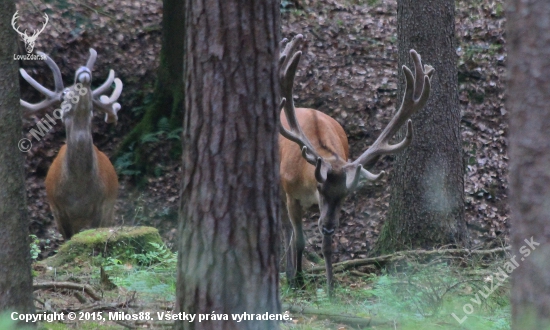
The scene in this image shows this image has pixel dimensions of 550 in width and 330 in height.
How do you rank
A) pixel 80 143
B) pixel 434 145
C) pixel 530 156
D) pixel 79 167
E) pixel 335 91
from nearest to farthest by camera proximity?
pixel 530 156
pixel 434 145
pixel 80 143
pixel 79 167
pixel 335 91

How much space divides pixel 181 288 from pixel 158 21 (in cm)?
1135

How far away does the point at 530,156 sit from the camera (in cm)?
294

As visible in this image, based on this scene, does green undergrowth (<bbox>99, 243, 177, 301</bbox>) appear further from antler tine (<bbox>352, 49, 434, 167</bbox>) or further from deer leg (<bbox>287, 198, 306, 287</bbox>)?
antler tine (<bbox>352, 49, 434, 167</bbox>)

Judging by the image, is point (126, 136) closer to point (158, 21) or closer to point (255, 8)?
point (158, 21)

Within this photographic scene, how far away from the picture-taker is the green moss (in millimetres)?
8234

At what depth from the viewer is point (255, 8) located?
4047 millimetres

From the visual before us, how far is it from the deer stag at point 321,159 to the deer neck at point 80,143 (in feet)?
9.03

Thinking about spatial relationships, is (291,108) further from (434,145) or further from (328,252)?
(434,145)

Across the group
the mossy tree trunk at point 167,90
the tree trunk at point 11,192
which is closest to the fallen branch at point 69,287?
the tree trunk at point 11,192

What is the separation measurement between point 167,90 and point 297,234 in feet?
18.6

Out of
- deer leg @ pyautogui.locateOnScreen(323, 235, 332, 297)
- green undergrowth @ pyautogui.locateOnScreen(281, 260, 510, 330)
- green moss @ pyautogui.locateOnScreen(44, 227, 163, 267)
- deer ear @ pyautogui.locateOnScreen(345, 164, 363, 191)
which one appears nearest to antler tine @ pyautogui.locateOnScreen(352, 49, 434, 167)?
deer ear @ pyautogui.locateOnScreen(345, 164, 363, 191)

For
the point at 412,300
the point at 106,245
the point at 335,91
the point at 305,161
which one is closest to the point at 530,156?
the point at 412,300

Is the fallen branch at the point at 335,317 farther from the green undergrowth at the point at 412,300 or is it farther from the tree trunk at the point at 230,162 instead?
the tree trunk at the point at 230,162

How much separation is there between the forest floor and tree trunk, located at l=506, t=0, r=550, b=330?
25.5 feet
